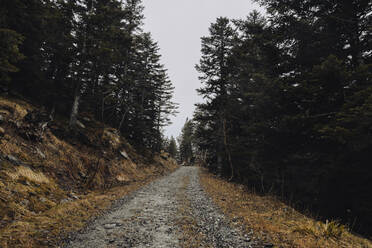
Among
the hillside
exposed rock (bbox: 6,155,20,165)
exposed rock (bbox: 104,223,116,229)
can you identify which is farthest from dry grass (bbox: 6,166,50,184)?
exposed rock (bbox: 104,223,116,229)

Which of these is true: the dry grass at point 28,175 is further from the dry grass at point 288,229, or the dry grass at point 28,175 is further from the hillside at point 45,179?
the dry grass at point 288,229

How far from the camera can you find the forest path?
4375 mm

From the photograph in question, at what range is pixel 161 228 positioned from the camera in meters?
5.30

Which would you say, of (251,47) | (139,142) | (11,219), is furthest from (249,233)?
(139,142)

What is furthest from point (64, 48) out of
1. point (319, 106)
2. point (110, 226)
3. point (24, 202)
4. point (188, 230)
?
point (319, 106)

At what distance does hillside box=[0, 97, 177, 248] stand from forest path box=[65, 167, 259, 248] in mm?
780

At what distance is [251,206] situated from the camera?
25.2 feet

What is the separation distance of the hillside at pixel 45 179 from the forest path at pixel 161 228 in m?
0.78

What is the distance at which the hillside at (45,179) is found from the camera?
15.3ft

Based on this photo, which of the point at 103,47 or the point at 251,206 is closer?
the point at 251,206

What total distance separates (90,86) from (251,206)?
64.5 feet

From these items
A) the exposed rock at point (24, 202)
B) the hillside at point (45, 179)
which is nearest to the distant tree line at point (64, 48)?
the hillside at point (45, 179)

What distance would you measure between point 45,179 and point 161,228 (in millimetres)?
6272

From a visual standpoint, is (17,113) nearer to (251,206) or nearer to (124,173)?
(124,173)
